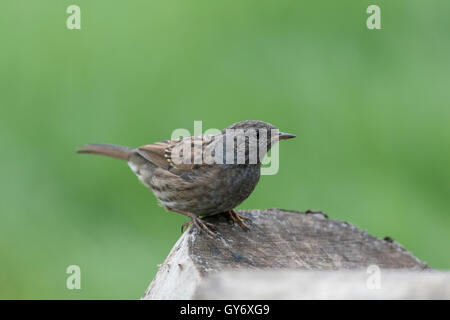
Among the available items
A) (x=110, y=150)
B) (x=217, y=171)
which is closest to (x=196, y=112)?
(x=110, y=150)

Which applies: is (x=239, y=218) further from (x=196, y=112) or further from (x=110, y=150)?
(x=196, y=112)

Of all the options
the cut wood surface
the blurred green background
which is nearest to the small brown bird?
the cut wood surface

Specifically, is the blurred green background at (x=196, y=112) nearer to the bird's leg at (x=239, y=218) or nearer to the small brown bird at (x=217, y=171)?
the small brown bird at (x=217, y=171)

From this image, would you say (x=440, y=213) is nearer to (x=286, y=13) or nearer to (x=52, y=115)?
(x=286, y=13)
